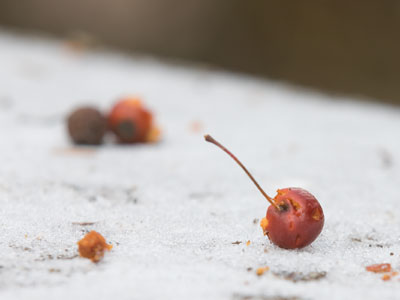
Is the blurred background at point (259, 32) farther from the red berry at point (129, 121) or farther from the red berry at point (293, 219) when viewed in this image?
the red berry at point (293, 219)

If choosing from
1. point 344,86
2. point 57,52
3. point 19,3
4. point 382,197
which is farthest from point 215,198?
point 19,3

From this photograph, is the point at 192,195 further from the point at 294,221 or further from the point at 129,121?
the point at 129,121

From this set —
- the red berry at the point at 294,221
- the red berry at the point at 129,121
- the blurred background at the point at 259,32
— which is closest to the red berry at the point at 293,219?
the red berry at the point at 294,221

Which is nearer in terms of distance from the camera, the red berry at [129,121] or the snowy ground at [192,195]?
the snowy ground at [192,195]

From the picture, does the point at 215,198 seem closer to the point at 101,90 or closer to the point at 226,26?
the point at 101,90

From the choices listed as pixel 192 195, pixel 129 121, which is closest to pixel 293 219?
pixel 192 195

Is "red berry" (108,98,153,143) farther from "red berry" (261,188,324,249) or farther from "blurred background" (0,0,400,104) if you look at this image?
"blurred background" (0,0,400,104)

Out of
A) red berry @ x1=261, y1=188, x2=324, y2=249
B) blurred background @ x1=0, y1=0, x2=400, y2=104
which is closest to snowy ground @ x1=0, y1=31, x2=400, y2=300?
red berry @ x1=261, y1=188, x2=324, y2=249
